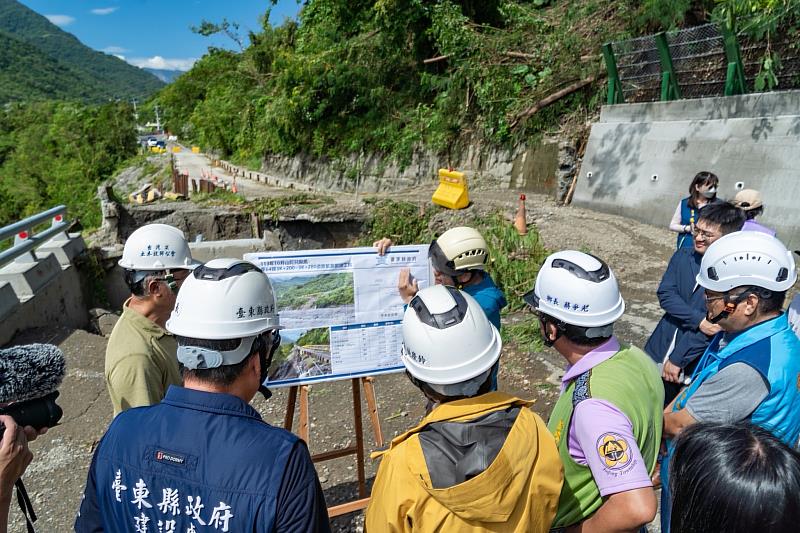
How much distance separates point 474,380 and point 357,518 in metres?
2.75

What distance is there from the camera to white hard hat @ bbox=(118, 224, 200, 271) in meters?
2.73

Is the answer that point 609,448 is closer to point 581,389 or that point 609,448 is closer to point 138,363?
point 581,389

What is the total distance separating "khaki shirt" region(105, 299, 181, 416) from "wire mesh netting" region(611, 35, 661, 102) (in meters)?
11.5

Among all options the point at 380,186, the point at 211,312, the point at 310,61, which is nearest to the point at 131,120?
the point at 310,61

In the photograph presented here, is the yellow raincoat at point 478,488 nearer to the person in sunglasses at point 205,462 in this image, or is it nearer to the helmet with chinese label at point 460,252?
the person in sunglasses at point 205,462

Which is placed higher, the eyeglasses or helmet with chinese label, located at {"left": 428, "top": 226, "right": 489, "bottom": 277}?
the eyeglasses

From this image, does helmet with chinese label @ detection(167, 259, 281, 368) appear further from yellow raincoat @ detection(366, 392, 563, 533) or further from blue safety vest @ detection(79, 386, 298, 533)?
yellow raincoat @ detection(366, 392, 563, 533)

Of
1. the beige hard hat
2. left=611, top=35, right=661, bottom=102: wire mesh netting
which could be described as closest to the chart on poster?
the beige hard hat

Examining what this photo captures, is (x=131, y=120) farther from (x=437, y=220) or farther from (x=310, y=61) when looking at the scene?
(x=437, y=220)

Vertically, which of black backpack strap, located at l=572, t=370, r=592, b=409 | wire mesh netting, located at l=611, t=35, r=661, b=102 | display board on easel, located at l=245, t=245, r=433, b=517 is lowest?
display board on easel, located at l=245, t=245, r=433, b=517

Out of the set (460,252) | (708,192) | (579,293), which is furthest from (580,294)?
(708,192)

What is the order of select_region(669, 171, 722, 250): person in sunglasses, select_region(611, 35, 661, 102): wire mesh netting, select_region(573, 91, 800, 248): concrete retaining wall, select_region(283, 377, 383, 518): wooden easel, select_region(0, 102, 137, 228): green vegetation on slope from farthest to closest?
select_region(0, 102, 137, 228): green vegetation on slope
select_region(611, 35, 661, 102): wire mesh netting
select_region(573, 91, 800, 248): concrete retaining wall
select_region(669, 171, 722, 250): person in sunglasses
select_region(283, 377, 383, 518): wooden easel

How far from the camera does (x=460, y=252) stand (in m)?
3.09

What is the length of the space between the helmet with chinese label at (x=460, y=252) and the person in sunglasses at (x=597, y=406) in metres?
0.85
